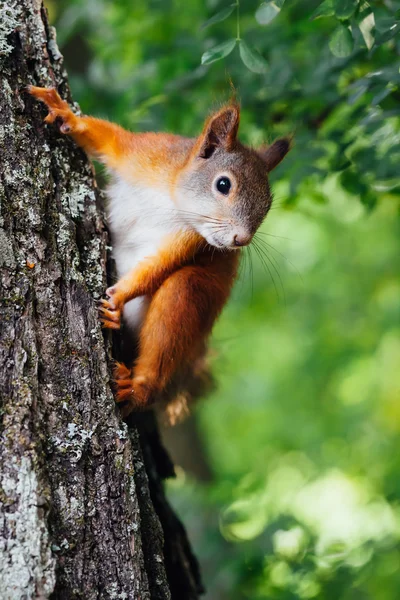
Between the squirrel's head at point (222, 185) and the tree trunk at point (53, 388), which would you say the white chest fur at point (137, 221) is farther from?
the tree trunk at point (53, 388)

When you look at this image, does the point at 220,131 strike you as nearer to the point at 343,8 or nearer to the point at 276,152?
the point at 276,152

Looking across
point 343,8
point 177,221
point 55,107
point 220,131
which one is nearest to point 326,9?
point 343,8

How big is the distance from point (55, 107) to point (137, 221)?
675mm

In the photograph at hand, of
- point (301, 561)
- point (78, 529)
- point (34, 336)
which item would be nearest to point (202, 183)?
point (34, 336)

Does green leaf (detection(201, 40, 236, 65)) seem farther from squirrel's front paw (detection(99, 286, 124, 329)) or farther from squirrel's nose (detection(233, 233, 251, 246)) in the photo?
squirrel's front paw (detection(99, 286, 124, 329))

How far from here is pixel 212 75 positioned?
3.33 m

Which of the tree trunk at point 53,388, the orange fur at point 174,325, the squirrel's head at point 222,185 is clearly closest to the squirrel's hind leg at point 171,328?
the orange fur at point 174,325

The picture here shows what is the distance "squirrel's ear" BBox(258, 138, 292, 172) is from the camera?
275cm

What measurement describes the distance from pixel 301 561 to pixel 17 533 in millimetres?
1901

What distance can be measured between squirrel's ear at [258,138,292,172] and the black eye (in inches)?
9.9

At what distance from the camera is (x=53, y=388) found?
1740 mm

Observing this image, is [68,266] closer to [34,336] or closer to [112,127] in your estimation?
[34,336]

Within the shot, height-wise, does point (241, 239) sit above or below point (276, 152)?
below

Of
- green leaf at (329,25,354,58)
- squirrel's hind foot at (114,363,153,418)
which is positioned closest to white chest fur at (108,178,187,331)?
squirrel's hind foot at (114,363,153,418)
